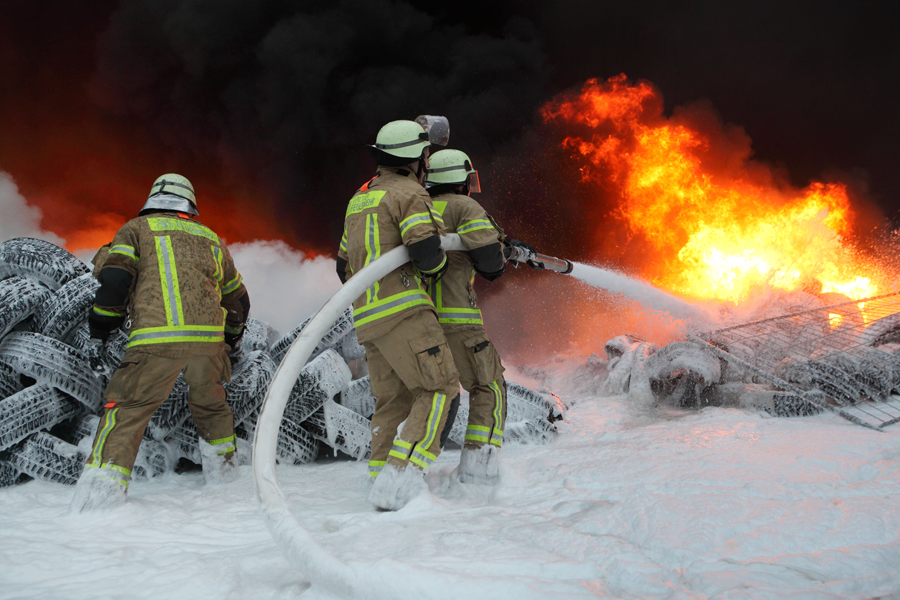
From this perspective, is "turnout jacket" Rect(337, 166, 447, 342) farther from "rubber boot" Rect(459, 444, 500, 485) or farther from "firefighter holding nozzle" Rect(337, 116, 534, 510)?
"rubber boot" Rect(459, 444, 500, 485)

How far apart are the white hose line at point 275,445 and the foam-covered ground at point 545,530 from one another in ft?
0.28

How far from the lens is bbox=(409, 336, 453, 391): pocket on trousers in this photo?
236 cm

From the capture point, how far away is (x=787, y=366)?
160 inches

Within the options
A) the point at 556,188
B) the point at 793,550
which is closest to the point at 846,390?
the point at 793,550

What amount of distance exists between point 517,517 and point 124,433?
1.92 metres

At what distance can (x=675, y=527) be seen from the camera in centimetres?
196

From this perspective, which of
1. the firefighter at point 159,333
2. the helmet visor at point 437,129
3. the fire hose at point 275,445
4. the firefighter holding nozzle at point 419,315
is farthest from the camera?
the helmet visor at point 437,129

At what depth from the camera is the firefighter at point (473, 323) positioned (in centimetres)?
265

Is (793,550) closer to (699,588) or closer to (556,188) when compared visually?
(699,588)

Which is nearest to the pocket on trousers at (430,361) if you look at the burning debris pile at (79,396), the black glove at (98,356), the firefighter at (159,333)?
the burning debris pile at (79,396)

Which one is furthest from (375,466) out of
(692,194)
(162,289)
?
(692,194)

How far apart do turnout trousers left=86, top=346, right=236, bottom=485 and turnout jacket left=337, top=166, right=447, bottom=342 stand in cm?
96

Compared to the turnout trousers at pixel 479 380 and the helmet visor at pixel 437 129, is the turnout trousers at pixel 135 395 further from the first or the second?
the helmet visor at pixel 437 129

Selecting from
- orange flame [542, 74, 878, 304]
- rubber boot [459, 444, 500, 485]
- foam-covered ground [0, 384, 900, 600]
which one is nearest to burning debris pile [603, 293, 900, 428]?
foam-covered ground [0, 384, 900, 600]
